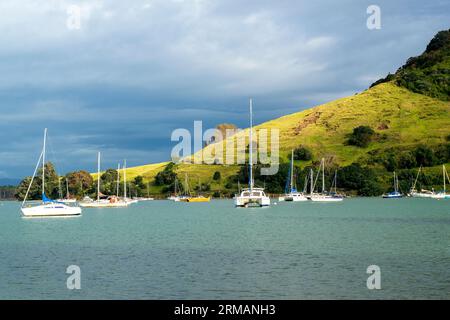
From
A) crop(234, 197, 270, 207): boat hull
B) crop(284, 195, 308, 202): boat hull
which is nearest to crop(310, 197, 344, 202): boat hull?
crop(284, 195, 308, 202): boat hull

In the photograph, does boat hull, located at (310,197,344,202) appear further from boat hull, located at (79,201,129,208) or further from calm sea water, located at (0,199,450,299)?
calm sea water, located at (0,199,450,299)

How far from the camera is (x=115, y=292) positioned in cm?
3125

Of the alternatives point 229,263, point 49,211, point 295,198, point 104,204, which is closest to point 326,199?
point 295,198

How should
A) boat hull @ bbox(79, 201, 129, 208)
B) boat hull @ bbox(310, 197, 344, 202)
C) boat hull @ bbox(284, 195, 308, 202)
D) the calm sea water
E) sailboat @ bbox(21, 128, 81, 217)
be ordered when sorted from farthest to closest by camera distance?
boat hull @ bbox(284, 195, 308, 202)
boat hull @ bbox(310, 197, 344, 202)
boat hull @ bbox(79, 201, 129, 208)
sailboat @ bbox(21, 128, 81, 217)
the calm sea water

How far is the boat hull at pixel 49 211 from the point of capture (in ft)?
320

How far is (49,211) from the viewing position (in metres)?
97.4

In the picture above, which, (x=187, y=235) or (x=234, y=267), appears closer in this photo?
(x=234, y=267)

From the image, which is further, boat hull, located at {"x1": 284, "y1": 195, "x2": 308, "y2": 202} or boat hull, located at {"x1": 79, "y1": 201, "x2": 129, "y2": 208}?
boat hull, located at {"x1": 284, "y1": 195, "x2": 308, "y2": 202}

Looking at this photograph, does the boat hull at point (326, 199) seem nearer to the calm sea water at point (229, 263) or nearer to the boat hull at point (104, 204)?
the boat hull at point (104, 204)

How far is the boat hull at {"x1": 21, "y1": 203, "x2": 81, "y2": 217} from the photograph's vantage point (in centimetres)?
9750
